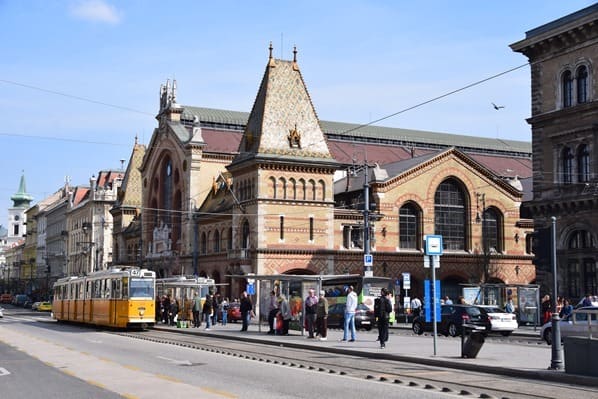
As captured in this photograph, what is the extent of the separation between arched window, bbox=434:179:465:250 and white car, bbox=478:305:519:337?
1126 inches

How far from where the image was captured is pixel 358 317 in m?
42.2

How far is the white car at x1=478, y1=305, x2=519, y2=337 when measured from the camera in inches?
1413

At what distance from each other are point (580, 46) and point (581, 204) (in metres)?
8.03

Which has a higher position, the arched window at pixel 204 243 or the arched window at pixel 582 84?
the arched window at pixel 582 84

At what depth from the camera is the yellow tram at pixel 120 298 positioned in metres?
40.1

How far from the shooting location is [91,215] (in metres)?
112

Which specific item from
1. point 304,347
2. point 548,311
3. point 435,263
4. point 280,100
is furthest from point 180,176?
point 435,263

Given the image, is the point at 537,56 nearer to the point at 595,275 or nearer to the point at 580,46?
the point at 580,46

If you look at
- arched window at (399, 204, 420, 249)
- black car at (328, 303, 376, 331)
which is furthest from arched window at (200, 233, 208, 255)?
black car at (328, 303, 376, 331)

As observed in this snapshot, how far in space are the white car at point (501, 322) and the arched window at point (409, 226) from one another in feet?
88.5

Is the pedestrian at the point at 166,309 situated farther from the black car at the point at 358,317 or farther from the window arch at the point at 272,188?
the window arch at the point at 272,188

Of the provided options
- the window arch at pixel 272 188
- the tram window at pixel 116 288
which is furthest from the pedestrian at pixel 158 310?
the window arch at pixel 272 188

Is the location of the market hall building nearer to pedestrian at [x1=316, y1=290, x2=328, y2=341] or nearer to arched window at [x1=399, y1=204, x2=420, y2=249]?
arched window at [x1=399, y1=204, x2=420, y2=249]

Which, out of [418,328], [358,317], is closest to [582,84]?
[418,328]
